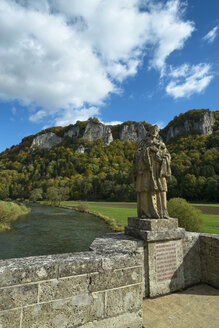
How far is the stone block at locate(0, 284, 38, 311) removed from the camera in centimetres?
206

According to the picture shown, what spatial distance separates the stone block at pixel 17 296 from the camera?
2.06 metres

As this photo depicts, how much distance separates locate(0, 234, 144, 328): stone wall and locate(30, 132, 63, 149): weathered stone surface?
172m

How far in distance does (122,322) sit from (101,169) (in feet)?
319

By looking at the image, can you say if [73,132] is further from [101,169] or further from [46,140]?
[101,169]

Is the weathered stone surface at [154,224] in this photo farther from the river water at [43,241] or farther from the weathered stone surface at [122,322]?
the river water at [43,241]

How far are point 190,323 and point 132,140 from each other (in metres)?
148

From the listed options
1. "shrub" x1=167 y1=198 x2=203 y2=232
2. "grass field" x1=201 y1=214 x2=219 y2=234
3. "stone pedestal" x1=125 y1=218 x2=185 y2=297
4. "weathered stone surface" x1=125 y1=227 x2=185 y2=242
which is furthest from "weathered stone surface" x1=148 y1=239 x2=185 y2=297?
"grass field" x1=201 y1=214 x2=219 y2=234

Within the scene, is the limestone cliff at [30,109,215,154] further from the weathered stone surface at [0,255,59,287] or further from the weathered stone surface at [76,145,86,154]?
the weathered stone surface at [0,255,59,287]

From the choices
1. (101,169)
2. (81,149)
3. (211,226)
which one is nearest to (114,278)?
(211,226)

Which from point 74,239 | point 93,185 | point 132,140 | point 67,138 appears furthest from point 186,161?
point 67,138

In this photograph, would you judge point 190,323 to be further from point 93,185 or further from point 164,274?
point 93,185

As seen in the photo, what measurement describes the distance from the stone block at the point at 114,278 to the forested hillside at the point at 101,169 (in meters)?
50.4

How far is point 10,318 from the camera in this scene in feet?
6.80

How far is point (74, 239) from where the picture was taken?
734 inches
